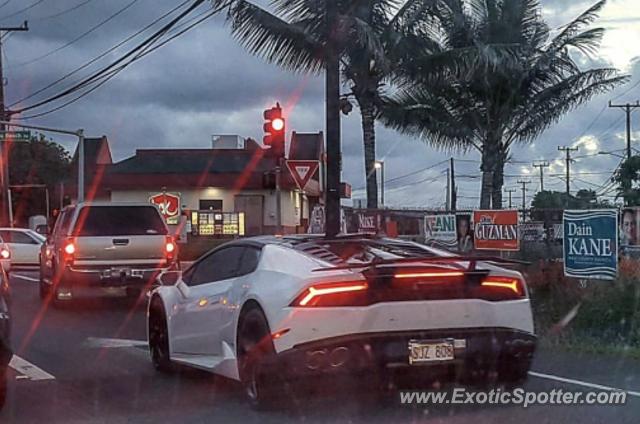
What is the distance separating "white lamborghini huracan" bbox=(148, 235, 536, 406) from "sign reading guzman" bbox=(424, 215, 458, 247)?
12412 mm

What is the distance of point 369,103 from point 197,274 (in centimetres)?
1613

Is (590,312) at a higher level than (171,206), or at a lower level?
lower

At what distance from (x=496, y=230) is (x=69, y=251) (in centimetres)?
814

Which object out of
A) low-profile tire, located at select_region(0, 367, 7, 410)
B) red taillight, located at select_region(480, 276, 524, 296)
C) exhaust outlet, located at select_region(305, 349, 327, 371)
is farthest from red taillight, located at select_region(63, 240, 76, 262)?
red taillight, located at select_region(480, 276, 524, 296)

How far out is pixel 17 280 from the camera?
1022 inches

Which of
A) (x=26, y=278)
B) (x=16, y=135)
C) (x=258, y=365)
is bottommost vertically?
(x=26, y=278)

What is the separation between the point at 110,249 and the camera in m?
17.8

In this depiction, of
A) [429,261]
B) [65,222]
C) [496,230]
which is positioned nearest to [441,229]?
[496,230]

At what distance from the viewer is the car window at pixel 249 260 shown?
30.0 ft

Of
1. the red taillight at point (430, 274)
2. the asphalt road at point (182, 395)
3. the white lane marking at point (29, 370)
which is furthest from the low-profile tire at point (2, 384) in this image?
the red taillight at point (430, 274)

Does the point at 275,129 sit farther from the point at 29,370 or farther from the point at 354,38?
the point at 29,370

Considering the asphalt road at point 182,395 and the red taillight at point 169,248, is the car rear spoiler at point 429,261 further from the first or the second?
the red taillight at point 169,248

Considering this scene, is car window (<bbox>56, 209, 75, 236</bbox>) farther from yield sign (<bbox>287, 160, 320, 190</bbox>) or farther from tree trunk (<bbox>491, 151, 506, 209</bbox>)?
tree trunk (<bbox>491, 151, 506, 209</bbox>)

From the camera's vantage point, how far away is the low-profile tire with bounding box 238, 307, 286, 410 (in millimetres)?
8133
